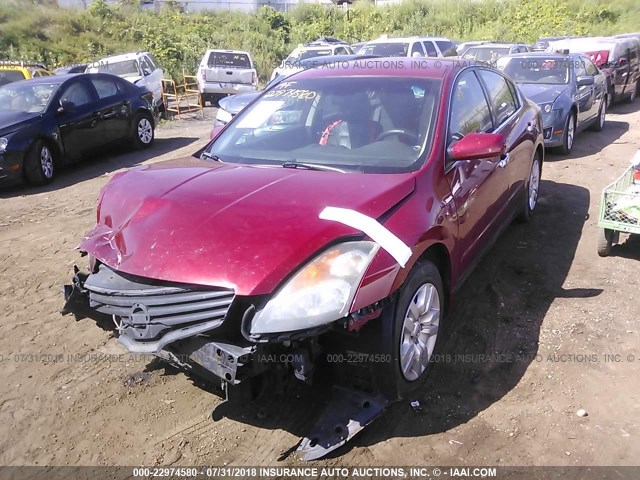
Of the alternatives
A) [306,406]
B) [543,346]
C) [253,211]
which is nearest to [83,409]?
[306,406]

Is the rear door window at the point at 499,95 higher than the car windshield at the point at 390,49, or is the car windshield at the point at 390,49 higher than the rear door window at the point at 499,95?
the rear door window at the point at 499,95

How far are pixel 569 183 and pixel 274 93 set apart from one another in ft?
15.9

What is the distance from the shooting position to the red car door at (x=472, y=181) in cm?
362

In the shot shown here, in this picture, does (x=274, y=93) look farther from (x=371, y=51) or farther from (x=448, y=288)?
(x=371, y=51)

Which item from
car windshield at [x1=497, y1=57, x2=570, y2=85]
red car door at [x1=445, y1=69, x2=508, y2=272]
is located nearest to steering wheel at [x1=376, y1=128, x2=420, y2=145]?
red car door at [x1=445, y1=69, x2=508, y2=272]

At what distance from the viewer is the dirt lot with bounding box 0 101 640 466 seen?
2.91 meters

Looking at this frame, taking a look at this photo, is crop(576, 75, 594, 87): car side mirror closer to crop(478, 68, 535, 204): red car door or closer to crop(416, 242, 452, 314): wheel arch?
crop(478, 68, 535, 204): red car door

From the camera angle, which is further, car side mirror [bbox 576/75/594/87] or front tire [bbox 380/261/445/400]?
car side mirror [bbox 576/75/594/87]

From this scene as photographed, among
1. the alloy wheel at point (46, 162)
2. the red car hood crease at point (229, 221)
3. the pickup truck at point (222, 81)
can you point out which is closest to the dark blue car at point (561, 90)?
the red car hood crease at point (229, 221)

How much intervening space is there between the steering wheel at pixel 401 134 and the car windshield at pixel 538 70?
23.9ft

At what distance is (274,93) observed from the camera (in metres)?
4.37

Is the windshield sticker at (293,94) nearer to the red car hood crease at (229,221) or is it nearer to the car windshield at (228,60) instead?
the red car hood crease at (229,221)

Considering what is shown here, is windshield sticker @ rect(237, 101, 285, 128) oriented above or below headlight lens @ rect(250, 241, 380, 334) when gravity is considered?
above

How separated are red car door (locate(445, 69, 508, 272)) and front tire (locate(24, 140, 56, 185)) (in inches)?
263
